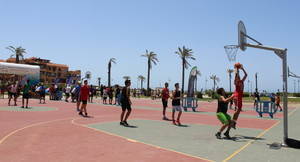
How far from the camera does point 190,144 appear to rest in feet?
23.7

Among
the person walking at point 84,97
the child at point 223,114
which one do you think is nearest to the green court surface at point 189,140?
the child at point 223,114

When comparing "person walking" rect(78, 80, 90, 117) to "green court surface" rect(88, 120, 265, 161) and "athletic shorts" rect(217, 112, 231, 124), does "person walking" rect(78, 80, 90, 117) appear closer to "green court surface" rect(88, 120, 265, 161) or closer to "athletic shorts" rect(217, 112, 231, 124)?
"green court surface" rect(88, 120, 265, 161)

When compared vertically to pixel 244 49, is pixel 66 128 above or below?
below

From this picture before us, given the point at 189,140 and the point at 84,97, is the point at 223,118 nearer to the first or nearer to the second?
the point at 189,140

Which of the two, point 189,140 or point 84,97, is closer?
point 189,140

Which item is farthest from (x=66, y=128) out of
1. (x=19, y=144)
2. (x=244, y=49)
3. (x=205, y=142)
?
(x=244, y=49)

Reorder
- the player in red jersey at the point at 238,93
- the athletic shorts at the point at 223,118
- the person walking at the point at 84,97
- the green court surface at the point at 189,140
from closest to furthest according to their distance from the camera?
the green court surface at the point at 189,140 < the athletic shorts at the point at 223,118 < the player in red jersey at the point at 238,93 < the person walking at the point at 84,97

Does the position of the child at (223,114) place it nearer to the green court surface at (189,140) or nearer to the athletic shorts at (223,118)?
the athletic shorts at (223,118)

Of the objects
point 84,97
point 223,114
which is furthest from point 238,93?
point 84,97

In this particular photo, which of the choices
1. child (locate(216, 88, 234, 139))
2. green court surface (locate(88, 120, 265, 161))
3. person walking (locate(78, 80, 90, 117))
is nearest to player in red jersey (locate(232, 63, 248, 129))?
child (locate(216, 88, 234, 139))

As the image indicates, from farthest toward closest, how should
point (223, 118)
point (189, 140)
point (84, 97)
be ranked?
point (84, 97) < point (223, 118) < point (189, 140)

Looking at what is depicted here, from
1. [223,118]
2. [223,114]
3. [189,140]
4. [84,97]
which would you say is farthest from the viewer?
[84,97]

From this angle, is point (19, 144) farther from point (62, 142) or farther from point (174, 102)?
point (174, 102)

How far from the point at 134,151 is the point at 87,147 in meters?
1.17
